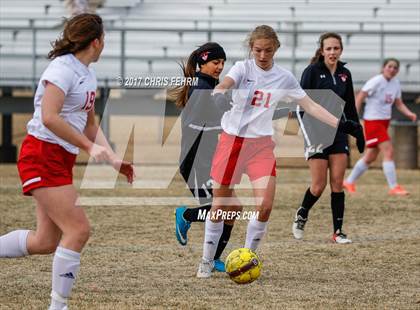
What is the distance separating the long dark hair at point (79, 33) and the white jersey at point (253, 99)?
1.81 meters

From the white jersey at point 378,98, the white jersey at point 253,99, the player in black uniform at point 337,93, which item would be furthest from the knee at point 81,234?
the white jersey at point 378,98

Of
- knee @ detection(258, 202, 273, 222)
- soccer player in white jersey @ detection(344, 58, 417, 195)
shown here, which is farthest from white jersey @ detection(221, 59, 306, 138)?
soccer player in white jersey @ detection(344, 58, 417, 195)

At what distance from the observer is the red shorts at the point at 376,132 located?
13367mm

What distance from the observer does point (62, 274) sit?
5.16 m

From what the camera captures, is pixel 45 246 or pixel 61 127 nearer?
pixel 61 127

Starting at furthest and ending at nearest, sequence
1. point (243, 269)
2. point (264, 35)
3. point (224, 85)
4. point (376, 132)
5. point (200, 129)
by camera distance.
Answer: point (376, 132), point (200, 129), point (264, 35), point (224, 85), point (243, 269)

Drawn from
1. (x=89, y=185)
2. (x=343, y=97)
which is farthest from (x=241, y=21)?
(x=343, y=97)

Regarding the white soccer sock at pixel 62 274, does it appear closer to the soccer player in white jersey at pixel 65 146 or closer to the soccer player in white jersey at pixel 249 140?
the soccer player in white jersey at pixel 65 146

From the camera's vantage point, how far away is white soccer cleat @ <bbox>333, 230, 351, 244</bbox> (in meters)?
8.69

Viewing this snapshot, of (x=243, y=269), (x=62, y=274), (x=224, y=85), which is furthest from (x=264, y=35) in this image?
(x=62, y=274)

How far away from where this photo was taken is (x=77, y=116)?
523cm

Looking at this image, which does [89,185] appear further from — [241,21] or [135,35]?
[241,21]

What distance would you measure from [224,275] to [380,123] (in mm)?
7061

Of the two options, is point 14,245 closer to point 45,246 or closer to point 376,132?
point 45,246
